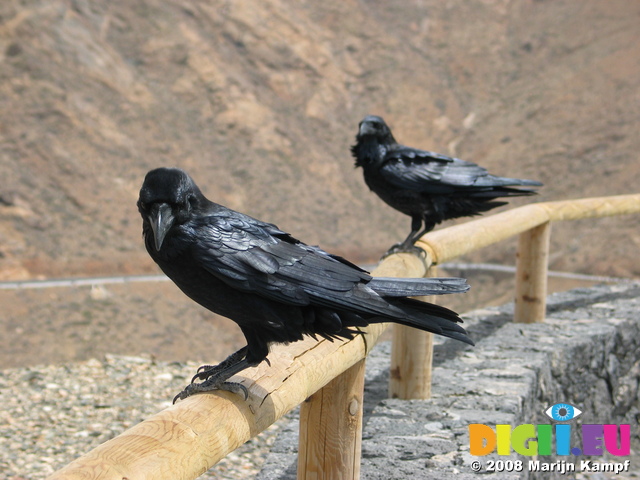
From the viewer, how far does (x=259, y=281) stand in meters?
2.11

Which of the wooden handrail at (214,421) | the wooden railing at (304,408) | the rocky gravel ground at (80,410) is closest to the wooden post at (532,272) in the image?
the wooden railing at (304,408)

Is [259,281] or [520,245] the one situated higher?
[520,245]

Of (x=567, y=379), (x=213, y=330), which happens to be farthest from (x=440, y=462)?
(x=213, y=330)

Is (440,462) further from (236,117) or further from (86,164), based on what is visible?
(236,117)

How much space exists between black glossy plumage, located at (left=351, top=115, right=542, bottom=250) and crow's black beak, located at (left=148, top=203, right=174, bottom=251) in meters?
2.21

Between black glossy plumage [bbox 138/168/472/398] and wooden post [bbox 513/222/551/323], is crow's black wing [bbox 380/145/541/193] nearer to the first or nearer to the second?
wooden post [bbox 513/222/551/323]

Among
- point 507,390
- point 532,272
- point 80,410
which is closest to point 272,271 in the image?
point 507,390

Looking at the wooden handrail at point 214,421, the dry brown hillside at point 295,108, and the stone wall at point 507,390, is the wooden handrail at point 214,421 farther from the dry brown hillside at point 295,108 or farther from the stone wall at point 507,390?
the dry brown hillside at point 295,108

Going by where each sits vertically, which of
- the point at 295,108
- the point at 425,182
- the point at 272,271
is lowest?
the point at 272,271

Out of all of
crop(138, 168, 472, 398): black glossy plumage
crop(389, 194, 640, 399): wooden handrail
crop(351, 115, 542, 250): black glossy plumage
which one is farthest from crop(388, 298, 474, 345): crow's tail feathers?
crop(351, 115, 542, 250): black glossy plumage

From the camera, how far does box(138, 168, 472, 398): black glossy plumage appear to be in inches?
82.0

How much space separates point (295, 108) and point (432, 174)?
2559 centimetres

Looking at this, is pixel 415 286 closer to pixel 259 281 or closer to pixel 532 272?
pixel 259 281

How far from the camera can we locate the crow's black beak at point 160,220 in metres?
2.00
